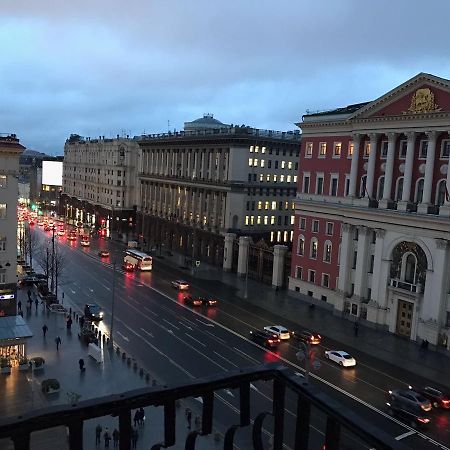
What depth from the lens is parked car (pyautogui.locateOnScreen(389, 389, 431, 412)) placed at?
112 feet

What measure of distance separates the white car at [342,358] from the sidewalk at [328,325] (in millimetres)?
3977

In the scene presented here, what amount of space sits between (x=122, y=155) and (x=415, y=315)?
94626 millimetres

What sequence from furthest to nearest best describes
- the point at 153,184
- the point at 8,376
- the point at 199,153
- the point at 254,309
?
the point at 153,184, the point at 199,153, the point at 254,309, the point at 8,376

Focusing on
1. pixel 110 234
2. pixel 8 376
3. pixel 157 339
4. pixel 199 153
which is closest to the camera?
pixel 8 376

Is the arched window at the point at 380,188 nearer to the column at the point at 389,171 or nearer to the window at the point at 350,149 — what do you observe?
the column at the point at 389,171

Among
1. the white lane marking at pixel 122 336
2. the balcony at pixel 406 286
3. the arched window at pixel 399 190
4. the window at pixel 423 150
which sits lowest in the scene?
the white lane marking at pixel 122 336

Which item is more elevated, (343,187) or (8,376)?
(343,187)

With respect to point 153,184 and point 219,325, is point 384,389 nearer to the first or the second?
point 219,325

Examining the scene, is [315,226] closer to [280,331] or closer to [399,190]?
[399,190]

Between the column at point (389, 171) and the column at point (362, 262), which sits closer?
the column at point (389, 171)

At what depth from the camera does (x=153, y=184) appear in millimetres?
117062

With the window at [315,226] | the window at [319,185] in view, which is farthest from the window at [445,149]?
the window at [315,226]

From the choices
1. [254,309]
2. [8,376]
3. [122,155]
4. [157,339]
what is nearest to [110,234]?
[122,155]

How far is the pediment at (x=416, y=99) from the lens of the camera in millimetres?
49969
